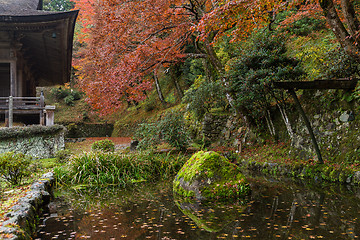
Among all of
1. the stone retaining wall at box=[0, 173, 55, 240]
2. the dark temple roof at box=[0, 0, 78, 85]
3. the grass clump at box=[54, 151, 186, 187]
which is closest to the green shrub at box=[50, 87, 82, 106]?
the dark temple roof at box=[0, 0, 78, 85]

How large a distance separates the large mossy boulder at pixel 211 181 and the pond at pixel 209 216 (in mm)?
349

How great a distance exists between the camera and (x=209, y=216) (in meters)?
4.70

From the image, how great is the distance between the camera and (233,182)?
20.2ft

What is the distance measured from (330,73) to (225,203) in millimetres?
5410

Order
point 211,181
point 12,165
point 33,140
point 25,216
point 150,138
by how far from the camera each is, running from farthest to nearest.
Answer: point 33,140, point 150,138, point 12,165, point 211,181, point 25,216

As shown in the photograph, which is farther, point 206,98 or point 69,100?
point 69,100

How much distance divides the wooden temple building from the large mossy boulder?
25.2ft

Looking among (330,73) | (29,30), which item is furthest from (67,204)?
(29,30)

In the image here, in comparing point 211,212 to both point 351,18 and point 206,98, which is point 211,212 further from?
point 206,98

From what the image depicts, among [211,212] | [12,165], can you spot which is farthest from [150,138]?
Answer: [211,212]

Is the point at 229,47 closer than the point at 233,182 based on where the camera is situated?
No

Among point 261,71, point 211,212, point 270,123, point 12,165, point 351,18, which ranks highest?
point 351,18

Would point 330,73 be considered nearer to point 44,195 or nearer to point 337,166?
point 337,166

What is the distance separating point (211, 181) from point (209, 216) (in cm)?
147
